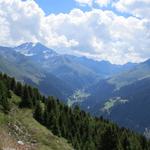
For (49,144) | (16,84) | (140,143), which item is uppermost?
(16,84)

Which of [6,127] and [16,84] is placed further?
[16,84]

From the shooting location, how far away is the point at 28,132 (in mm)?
52156

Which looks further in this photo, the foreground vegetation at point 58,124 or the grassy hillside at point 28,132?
the foreground vegetation at point 58,124

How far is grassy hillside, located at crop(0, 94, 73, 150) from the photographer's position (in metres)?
47.2

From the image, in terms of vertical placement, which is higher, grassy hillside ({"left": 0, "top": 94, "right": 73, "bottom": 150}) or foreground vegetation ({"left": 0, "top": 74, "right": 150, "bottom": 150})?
foreground vegetation ({"left": 0, "top": 74, "right": 150, "bottom": 150})

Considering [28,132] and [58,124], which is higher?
[58,124]

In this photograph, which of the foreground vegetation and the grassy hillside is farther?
the foreground vegetation

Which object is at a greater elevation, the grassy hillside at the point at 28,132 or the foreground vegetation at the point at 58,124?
the foreground vegetation at the point at 58,124

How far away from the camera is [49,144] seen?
5191cm

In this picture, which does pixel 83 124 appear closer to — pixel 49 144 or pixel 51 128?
pixel 51 128

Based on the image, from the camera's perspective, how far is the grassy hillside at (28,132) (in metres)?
47.2

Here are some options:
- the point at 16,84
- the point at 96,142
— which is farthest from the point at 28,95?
the point at 96,142

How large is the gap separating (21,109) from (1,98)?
7729mm

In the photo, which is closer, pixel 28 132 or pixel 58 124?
pixel 28 132
